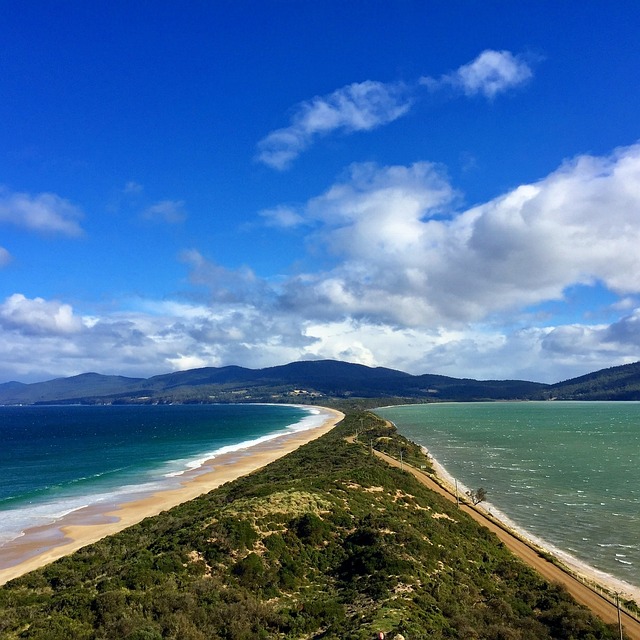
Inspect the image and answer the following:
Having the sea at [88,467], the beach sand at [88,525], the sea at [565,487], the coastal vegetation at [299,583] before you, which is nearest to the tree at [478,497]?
the sea at [565,487]

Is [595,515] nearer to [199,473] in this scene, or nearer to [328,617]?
[328,617]

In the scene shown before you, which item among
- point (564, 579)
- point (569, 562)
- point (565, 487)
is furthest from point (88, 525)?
point (565, 487)

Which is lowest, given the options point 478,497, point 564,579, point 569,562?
point 569,562

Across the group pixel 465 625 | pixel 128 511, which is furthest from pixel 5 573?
pixel 465 625

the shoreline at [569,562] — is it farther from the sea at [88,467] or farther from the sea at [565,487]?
the sea at [88,467]

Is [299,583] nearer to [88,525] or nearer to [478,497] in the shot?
[88,525]
